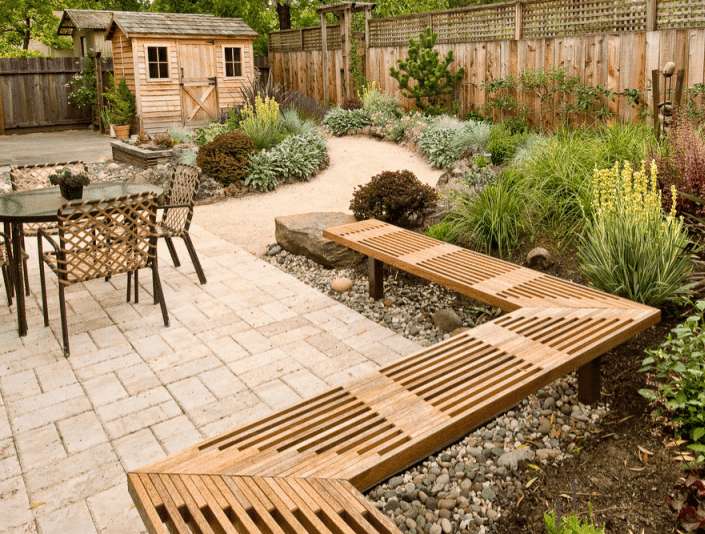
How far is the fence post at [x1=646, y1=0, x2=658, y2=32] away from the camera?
25.2 feet

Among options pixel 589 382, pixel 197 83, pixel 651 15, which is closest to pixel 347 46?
pixel 197 83

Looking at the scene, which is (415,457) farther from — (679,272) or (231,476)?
(679,272)

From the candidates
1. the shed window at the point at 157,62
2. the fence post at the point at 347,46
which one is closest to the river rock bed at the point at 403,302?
the fence post at the point at 347,46

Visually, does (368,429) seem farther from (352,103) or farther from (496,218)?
(352,103)

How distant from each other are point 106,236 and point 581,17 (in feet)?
23.8

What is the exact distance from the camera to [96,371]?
3.66m

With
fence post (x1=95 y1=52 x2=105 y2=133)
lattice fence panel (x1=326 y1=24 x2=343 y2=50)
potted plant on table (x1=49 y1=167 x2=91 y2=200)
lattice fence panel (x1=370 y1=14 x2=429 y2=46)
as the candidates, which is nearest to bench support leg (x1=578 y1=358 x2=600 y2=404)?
potted plant on table (x1=49 y1=167 x2=91 y2=200)

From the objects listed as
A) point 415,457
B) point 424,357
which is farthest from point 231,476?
point 424,357

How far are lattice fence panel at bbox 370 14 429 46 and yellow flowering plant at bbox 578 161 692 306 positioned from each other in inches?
339

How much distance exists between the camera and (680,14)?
24.5 feet

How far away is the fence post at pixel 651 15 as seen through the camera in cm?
768

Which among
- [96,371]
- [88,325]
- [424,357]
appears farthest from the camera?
[88,325]

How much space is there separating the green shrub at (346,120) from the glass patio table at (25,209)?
22.3 feet

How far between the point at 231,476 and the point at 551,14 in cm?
884
